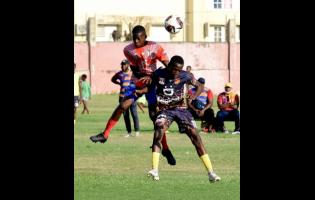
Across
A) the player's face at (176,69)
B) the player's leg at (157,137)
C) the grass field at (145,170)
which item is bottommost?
the grass field at (145,170)

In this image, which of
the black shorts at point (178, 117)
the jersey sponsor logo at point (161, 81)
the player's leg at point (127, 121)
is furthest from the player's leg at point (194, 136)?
the player's leg at point (127, 121)

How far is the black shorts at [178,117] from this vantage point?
1772 cm

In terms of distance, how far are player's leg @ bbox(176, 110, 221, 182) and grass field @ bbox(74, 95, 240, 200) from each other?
0.22 metres

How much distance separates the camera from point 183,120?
58.3 ft

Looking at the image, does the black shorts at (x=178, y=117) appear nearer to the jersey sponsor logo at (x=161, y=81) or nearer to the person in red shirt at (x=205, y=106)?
the jersey sponsor logo at (x=161, y=81)

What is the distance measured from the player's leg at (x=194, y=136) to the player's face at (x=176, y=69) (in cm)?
64

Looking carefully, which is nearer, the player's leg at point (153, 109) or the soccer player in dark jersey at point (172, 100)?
the soccer player in dark jersey at point (172, 100)

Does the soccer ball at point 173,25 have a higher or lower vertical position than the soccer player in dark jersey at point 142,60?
higher

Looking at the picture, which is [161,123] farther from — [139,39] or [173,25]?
[173,25]

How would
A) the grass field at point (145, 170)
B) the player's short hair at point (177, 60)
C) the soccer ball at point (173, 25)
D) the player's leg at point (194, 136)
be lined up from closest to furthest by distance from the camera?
1. the grass field at point (145, 170)
2. the player's leg at point (194, 136)
3. the player's short hair at point (177, 60)
4. the soccer ball at point (173, 25)

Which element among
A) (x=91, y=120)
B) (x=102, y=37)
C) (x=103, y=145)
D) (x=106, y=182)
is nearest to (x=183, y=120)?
(x=106, y=182)

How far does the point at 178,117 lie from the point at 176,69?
0.80 meters

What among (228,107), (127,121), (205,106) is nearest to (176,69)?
(127,121)
